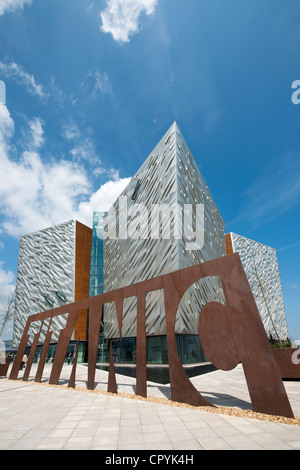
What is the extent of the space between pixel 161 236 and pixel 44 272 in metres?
20.8

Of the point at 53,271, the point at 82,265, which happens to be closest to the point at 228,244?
the point at 82,265

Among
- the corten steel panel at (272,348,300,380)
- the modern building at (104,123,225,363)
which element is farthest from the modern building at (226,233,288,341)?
the corten steel panel at (272,348,300,380)

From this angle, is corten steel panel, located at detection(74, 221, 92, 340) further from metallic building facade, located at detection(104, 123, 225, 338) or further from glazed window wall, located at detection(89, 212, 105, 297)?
metallic building facade, located at detection(104, 123, 225, 338)

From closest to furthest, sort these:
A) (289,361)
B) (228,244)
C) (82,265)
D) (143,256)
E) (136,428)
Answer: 1. (136,428)
2. (289,361)
3. (143,256)
4. (82,265)
5. (228,244)

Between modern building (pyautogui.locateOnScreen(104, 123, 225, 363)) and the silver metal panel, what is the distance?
699 cm

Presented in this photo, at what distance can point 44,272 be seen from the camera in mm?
31297

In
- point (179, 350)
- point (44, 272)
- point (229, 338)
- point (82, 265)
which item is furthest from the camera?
point (82, 265)

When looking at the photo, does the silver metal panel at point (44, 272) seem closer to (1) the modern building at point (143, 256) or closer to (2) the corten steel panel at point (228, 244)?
(1) the modern building at point (143, 256)

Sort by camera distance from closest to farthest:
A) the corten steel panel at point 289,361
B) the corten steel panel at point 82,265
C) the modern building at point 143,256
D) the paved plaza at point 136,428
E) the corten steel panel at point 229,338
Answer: the paved plaza at point 136,428 → the corten steel panel at point 229,338 → the corten steel panel at point 289,361 → the modern building at point 143,256 → the corten steel panel at point 82,265

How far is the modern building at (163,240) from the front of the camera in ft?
52.5

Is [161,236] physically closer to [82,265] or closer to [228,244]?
[82,265]

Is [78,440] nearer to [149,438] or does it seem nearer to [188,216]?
[149,438]

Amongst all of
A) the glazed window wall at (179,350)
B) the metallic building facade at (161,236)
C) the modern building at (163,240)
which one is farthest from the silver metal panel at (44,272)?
the glazed window wall at (179,350)

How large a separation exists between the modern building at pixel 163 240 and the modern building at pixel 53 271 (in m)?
5.75
